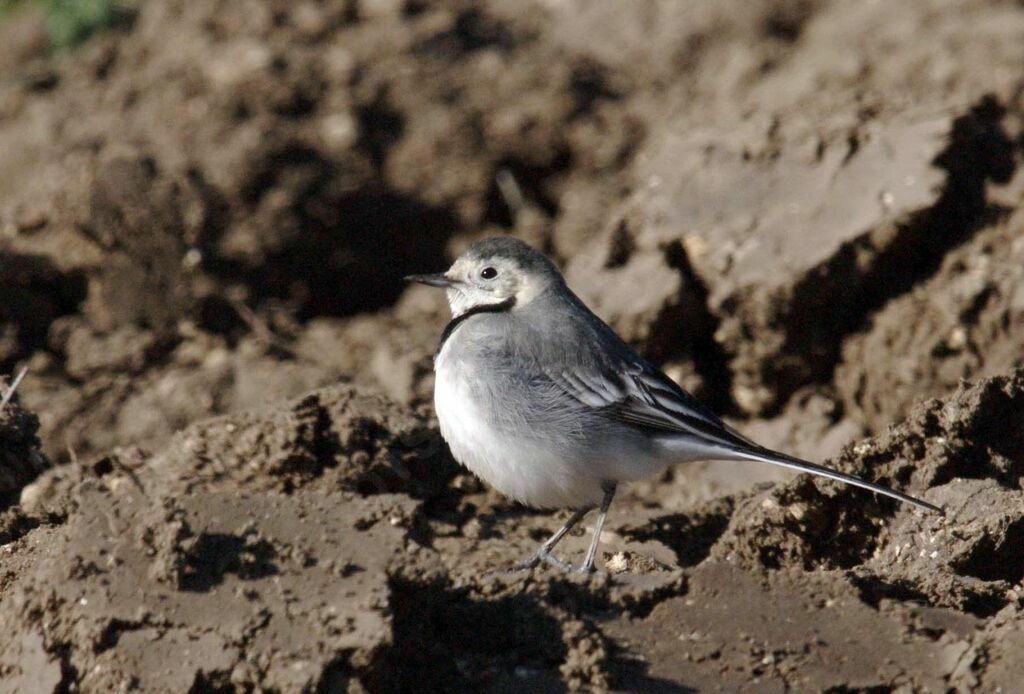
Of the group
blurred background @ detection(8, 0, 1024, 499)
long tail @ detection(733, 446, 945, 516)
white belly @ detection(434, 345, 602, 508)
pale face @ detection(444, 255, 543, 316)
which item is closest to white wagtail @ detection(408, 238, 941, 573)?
white belly @ detection(434, 345, 602, 508)

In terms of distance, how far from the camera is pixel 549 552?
594 cm

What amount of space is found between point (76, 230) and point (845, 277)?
4.75 metres

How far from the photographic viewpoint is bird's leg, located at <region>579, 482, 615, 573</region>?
222 inches

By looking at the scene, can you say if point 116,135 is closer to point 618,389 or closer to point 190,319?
point 190,319

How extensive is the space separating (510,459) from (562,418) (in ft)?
0.99

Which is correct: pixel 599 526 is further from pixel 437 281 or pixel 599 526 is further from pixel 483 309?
pixel 437 281

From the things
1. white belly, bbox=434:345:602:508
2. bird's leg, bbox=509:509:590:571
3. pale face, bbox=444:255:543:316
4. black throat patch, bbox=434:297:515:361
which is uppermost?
pale face, bbox=444:255:543:316

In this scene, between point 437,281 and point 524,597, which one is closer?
point 524,597

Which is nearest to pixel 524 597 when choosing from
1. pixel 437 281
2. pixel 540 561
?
pixel 540 561

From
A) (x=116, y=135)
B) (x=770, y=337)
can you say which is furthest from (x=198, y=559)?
(x=116, y=135)

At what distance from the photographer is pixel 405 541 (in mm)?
4586

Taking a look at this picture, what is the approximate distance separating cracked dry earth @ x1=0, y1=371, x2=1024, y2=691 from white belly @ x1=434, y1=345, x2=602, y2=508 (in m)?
0.49

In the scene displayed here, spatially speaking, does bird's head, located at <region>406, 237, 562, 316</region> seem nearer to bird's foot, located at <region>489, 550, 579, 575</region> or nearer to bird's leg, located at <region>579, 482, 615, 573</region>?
bird's leg, located at <region>579, 482, 615, 573</region>

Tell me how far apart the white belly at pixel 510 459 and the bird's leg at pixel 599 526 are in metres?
0.10
